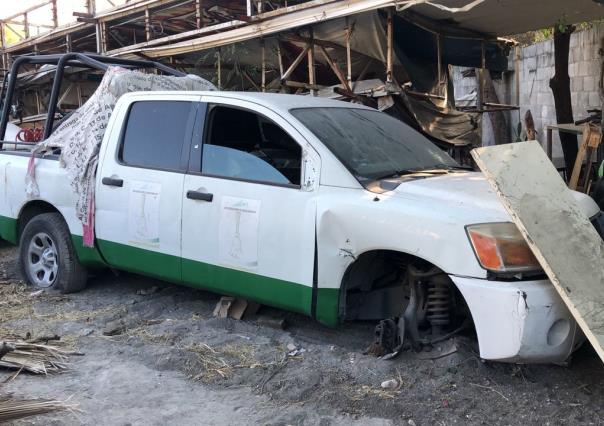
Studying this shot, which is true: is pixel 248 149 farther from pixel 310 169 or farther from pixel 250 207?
pixel 310 169

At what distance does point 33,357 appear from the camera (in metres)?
3.95

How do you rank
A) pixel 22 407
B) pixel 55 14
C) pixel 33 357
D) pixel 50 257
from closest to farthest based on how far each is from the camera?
pixel 22 407 → pixel 33 357 → pixel 50 257 → pixel 55 14

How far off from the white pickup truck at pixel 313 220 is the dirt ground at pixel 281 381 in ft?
0.90

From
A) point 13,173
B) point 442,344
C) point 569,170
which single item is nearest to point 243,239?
point 442,344

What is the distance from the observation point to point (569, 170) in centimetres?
828

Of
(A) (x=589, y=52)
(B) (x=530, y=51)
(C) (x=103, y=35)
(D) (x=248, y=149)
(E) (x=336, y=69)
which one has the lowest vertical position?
(D) (x=248, y=149)

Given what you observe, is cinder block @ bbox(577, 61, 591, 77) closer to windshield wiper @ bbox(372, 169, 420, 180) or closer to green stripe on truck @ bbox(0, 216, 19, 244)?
→ windshield wiper @ bbox(372, 169, 420, 180)

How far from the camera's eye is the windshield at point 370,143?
4.06m

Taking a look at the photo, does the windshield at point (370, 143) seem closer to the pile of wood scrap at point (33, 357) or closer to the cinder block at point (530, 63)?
the pile of wood scrap at point (33, 357)

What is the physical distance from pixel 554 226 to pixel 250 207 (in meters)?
1.90

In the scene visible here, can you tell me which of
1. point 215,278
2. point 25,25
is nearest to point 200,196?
point 215,278

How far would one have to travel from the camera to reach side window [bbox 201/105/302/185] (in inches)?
164

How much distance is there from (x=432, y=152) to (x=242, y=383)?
7.36 ft

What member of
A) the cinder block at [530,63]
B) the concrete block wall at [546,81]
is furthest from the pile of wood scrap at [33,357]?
the cinder block at [530,63]
